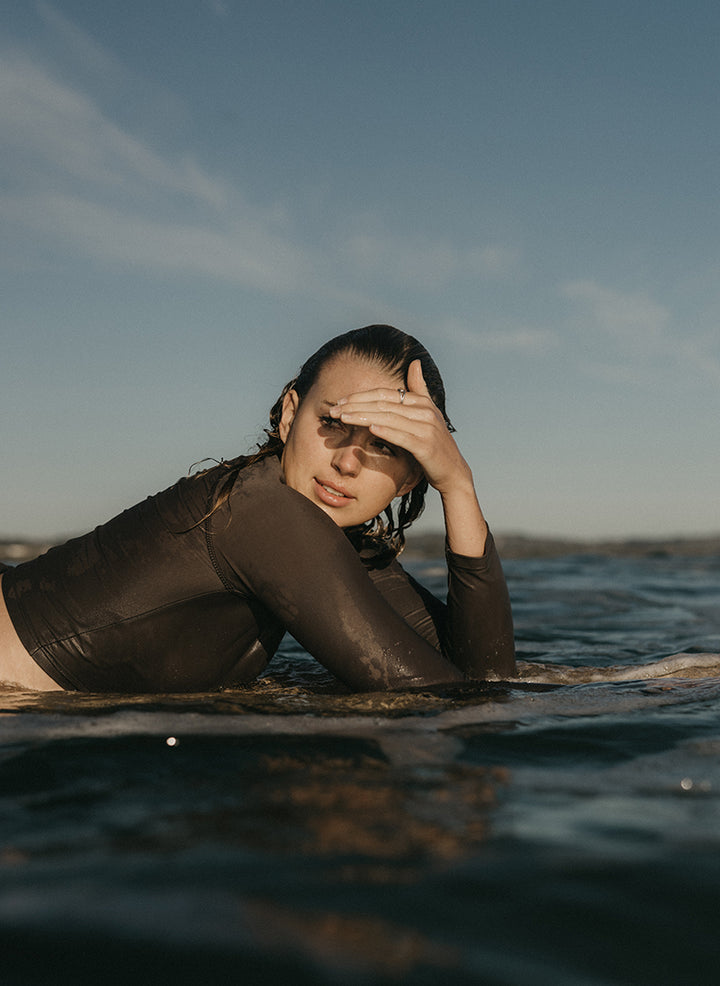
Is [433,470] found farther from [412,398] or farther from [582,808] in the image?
[582,808]

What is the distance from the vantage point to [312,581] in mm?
2734

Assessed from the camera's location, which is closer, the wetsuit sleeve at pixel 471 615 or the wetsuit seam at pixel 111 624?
the wetsuit seam at pixel 111 624

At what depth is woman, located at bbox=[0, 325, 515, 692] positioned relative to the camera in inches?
109

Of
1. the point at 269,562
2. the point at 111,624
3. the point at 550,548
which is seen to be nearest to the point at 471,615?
the point at 269,562

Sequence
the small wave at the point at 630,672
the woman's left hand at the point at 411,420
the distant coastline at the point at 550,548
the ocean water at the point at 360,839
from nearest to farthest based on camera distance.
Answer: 1. the ocean water at the point at 360,839
2. the woman's left hand at the point at 411,420
3. the small wave at the point at 630,672
4. the distant coastline at the point at 550,548

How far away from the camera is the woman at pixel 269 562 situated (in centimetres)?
277

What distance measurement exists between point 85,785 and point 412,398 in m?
1.63

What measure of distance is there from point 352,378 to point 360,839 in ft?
5.54

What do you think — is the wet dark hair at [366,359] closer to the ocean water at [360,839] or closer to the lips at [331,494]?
the lips at [331,494]

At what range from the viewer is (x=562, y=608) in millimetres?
8508

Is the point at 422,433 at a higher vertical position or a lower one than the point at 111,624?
higher

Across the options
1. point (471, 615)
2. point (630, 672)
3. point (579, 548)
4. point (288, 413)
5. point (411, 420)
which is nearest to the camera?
point (411, 420)

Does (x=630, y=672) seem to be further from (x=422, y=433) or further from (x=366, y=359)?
(x=366, y=359)

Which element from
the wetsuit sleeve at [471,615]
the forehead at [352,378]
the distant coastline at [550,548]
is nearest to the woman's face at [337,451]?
the forehead at [352,378]
